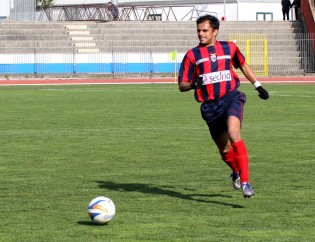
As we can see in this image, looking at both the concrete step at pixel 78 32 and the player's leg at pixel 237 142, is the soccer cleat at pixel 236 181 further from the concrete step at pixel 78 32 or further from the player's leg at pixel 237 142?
the concrete step at pixel 78 32

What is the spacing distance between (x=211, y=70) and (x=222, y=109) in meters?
0.45

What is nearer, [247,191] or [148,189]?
[247,191]

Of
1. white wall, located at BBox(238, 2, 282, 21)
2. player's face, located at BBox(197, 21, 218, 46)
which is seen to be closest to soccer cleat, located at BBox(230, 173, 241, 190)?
player's face, located at BBox(197, 21, 218, 46)

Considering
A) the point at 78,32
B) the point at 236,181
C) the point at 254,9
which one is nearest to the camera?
the point at 236,181

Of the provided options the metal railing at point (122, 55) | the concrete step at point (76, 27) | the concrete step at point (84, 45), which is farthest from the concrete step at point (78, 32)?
the concrete step at point (84, 45)

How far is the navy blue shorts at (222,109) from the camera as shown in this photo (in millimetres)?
10672

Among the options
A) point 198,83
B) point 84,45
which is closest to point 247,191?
point 198,83

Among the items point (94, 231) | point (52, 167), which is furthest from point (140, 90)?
point (94, 231)

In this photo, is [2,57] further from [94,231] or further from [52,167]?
[94,231]

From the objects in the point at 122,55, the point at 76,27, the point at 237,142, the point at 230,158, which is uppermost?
the point at 76,27

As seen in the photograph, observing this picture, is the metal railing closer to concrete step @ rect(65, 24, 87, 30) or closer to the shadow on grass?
concrete step @ rect(65, 24, 87, 30)

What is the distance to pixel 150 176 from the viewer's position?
41.5ft

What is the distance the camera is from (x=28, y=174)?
12836 millimetres

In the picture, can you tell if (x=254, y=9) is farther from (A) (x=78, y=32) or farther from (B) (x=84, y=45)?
(B) (x=84, y=45)
